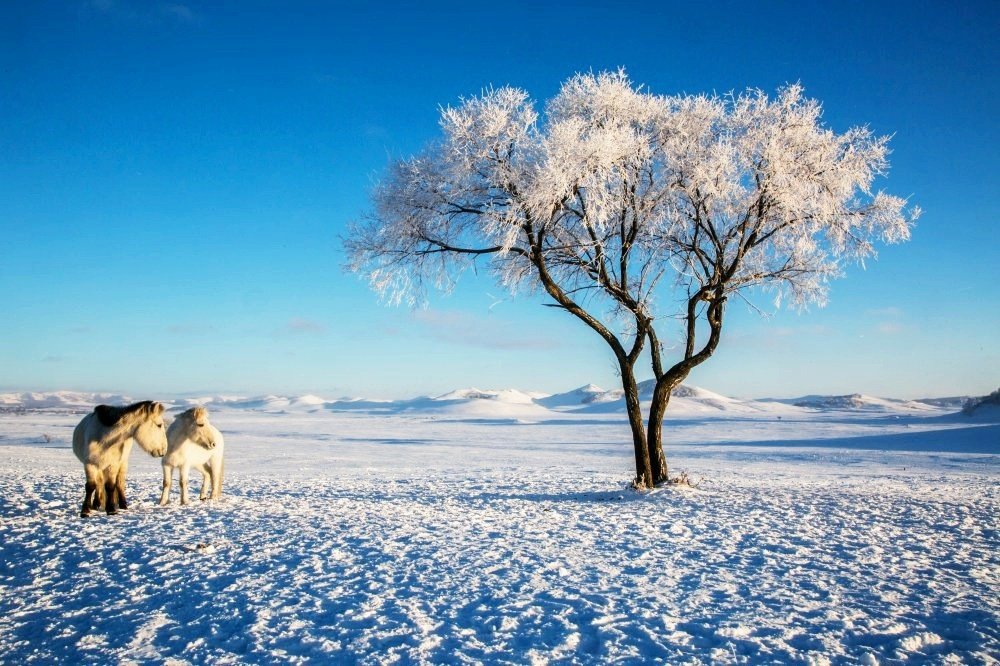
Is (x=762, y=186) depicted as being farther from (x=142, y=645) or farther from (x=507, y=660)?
(x=142, y=645)

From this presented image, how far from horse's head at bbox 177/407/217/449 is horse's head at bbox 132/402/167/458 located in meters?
0.54

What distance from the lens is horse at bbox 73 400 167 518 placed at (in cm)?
795

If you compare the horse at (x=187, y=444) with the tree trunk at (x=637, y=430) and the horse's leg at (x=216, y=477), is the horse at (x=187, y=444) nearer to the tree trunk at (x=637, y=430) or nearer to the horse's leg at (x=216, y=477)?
the horse's leg at (x=216, y=477)

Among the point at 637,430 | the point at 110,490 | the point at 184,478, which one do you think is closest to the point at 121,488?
the point at 110,490

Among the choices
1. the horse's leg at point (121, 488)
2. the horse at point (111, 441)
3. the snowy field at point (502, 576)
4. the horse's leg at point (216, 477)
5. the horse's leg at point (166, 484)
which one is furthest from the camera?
the horse's leg at point (216, 477)

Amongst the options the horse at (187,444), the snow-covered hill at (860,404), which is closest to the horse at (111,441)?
the horse at (187,444)

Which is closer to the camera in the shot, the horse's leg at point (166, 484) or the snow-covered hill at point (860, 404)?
the horse's leg at point (166, 484)

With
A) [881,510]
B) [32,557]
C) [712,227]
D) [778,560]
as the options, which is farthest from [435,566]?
[712,227]

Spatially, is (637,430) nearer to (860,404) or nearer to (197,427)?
(197,427)

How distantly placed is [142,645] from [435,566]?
2.64 meters

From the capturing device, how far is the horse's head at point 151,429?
805cm

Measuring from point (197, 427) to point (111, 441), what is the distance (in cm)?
109

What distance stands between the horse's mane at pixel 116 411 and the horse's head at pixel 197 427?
67 cm

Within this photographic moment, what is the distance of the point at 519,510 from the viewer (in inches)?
369
